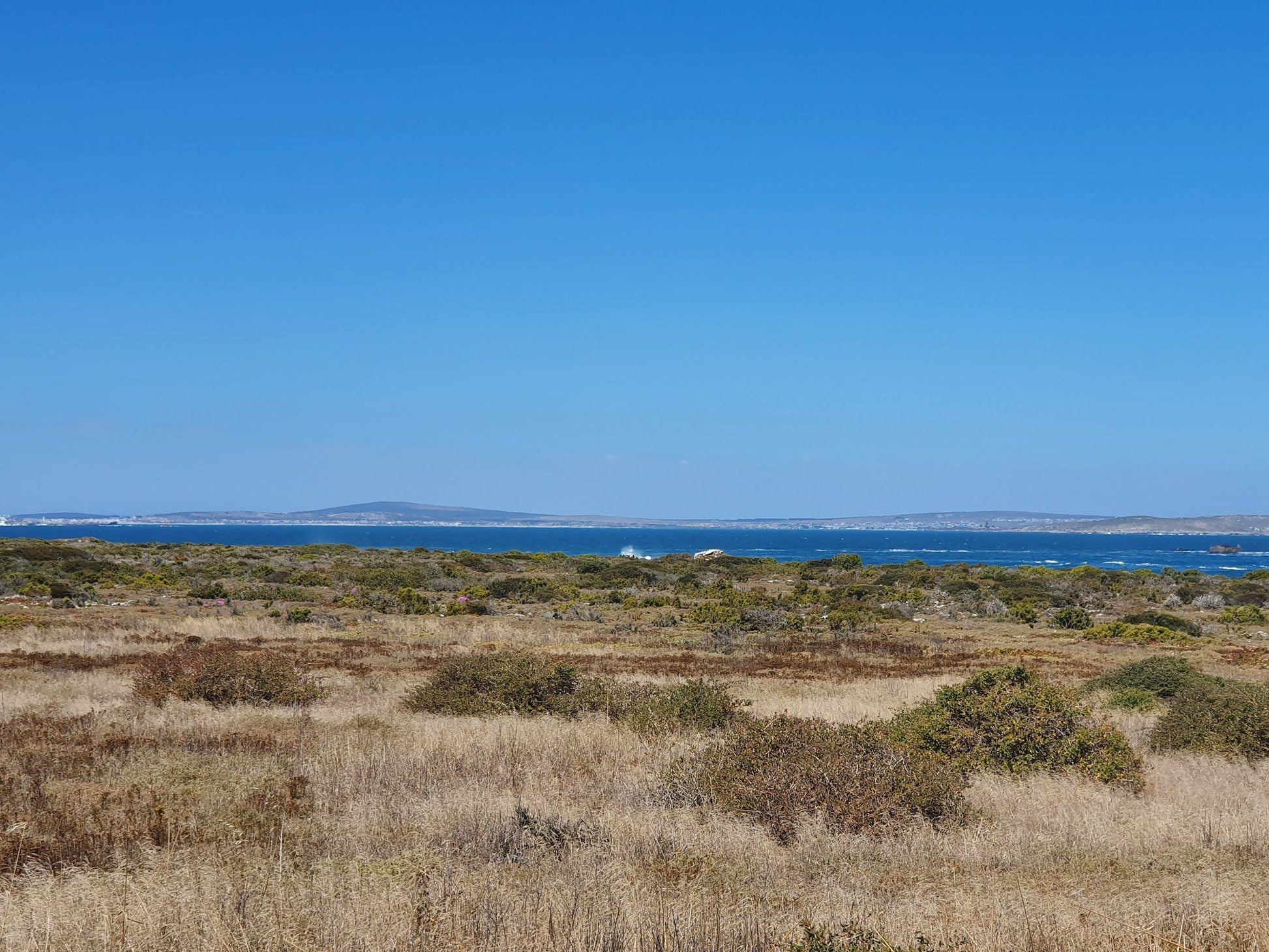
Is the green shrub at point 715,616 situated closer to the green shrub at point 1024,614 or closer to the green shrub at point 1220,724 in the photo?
the green shrub at point 1024,614

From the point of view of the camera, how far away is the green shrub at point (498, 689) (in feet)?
52.7

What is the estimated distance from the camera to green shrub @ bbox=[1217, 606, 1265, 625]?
143 feet

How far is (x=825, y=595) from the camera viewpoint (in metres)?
56.3

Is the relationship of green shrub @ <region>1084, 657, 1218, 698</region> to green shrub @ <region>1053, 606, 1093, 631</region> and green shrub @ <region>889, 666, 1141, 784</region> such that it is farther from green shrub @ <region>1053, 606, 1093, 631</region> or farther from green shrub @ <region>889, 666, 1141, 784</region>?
green shrub @ <region>1053, 606, 1093, 631</region>

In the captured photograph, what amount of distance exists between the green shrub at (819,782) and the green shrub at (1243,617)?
41300 millimetres

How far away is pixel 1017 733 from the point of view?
12219 millimetres

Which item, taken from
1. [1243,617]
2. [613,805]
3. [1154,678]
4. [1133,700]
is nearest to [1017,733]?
[613,805]

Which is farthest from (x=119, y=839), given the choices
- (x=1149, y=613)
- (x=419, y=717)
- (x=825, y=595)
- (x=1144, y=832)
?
(x=825, y=595)

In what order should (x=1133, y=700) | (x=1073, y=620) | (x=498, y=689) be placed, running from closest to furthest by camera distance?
1. (x=498, y=689)
2. (x=1133, y=700)
3. (x=1073, y=620)

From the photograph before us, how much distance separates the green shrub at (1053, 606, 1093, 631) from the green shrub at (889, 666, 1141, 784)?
3262 cm

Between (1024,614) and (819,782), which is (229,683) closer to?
(819,782)

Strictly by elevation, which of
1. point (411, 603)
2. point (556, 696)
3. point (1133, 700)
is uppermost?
point (556, 696)

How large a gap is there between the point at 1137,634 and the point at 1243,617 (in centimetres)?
1117

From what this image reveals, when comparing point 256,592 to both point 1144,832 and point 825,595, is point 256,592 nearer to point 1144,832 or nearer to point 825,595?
point 825,595
